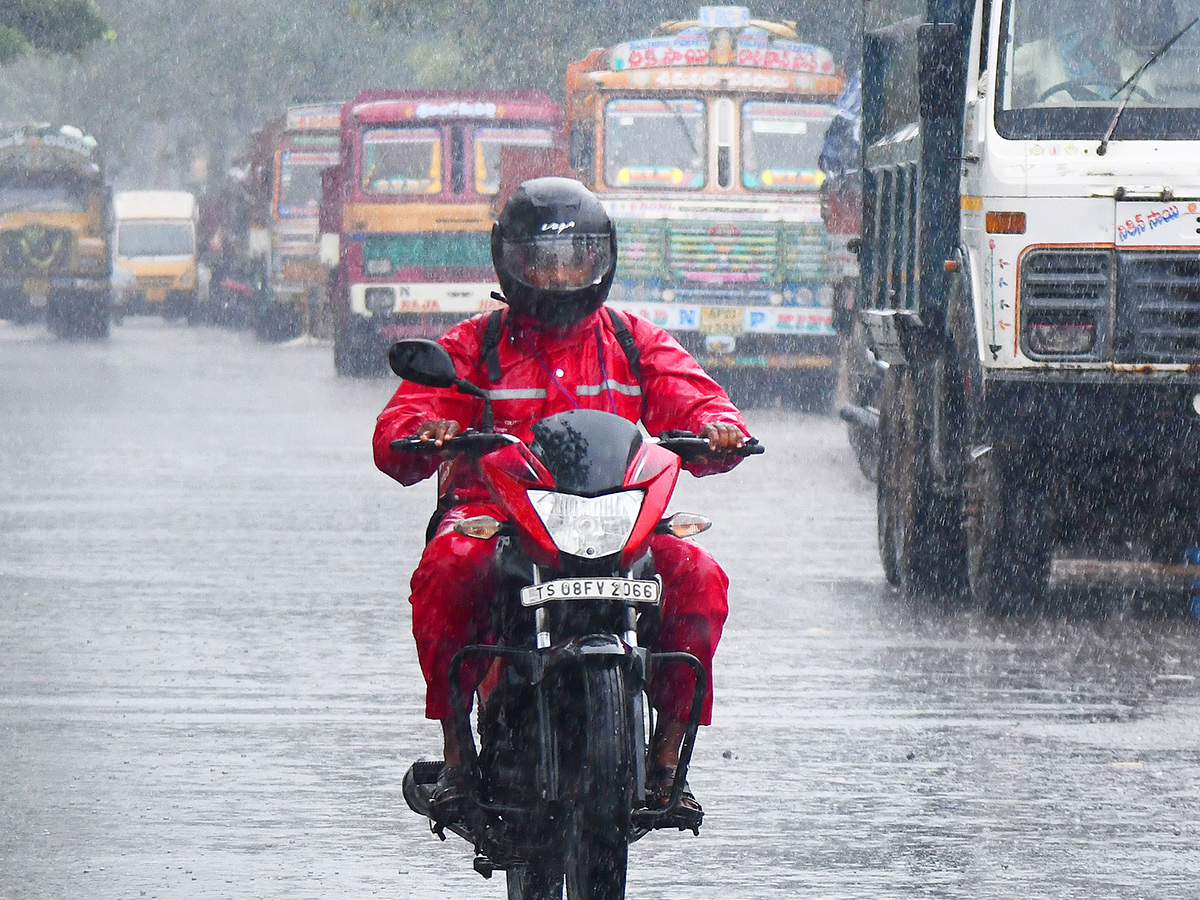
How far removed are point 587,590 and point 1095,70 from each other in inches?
232

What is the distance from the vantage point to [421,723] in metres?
8.22

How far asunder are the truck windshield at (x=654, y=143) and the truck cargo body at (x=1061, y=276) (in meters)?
12.7

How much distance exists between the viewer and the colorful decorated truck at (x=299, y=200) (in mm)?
39062

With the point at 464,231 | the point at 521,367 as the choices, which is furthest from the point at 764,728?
the point at 464,231

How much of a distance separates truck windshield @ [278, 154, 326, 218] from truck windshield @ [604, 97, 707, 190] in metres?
15.6

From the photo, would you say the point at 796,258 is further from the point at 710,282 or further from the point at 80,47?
the point at 80,47

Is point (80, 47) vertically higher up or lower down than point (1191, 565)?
higher up

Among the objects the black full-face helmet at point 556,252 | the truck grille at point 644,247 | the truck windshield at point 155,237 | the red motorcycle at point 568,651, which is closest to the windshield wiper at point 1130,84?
the black full-face helmet at point 556,252

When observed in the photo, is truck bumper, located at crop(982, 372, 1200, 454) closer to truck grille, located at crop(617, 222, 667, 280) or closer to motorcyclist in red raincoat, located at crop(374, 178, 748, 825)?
motorcyclist in red raincoat, located at crop(374, 178, 748, 825)

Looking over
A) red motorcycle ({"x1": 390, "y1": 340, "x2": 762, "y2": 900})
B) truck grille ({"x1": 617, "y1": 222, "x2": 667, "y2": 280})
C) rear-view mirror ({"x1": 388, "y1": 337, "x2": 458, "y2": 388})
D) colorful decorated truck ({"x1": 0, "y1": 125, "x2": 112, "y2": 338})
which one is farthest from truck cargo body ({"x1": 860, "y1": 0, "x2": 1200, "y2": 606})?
colorful decorated truck ({"x1": 0, "y1": 125, "x2": 112, "y2": 338})

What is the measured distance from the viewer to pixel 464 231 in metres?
27.5

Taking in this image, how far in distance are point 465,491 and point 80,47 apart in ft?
98.3

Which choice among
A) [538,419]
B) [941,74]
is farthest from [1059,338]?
[538,419]

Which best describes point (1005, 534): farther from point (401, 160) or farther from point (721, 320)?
point (401, 160)
